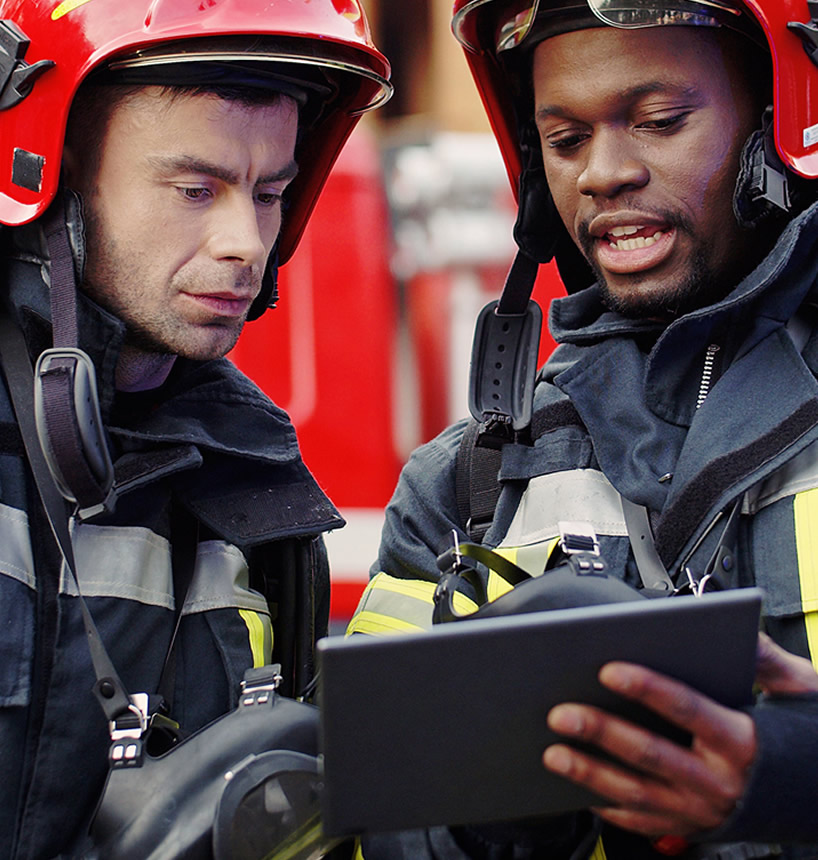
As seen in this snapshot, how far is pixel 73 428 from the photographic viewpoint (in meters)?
1.93

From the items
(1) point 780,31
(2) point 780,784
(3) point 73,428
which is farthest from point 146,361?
(2) point 780,784

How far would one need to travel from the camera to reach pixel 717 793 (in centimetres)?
136

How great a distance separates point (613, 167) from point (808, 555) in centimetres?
78

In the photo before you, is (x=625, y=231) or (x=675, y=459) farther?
(x=625, y=231)

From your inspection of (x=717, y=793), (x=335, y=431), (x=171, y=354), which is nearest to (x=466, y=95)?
(x=335, y=431)

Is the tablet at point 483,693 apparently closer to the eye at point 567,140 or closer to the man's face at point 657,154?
the man's face at point 657,154

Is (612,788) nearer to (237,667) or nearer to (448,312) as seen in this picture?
(237,667)

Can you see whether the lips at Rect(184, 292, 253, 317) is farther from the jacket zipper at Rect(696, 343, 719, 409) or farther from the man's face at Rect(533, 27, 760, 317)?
the jacket zipper at Rect(696, 343, 719, 409)

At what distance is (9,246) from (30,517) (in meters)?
0.58

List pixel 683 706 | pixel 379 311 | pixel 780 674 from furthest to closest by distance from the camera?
pixel 379 311, pixel 780 674, pixel 683 706

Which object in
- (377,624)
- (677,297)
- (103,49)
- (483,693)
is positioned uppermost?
(103,49)

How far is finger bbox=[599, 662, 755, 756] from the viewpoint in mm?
1303

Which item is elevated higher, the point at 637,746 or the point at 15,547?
the point at 15,547

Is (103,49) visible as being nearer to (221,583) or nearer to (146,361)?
(146,361)
